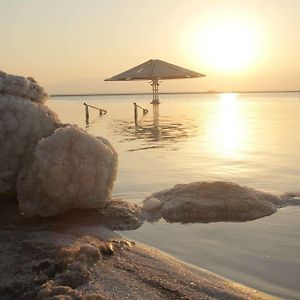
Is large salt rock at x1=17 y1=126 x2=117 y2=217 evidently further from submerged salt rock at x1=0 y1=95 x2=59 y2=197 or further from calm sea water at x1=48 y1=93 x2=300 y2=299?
calm sea water at x1=48 y1=93 x2=300 y2=299

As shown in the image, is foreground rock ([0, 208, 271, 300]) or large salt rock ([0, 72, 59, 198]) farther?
large salt rock ([0, 72, 59, 198])

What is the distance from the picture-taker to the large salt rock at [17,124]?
4930 millimetres

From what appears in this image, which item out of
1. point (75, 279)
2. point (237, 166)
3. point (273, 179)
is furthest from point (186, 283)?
point (237, 166)

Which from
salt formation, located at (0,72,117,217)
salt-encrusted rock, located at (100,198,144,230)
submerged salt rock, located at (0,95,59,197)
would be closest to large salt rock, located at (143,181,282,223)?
salt-encrusted rock, located at (100,198,144,230)

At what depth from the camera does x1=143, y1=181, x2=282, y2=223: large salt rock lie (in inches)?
200

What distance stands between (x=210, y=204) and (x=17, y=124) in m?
2.42

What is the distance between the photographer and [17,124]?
5051 millimetres

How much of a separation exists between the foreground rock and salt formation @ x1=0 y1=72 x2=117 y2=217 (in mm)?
549

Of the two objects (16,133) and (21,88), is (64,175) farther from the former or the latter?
(21,88)

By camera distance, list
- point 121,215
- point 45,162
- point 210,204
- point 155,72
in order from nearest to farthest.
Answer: point 45,162, point 121,215, point 210,204, point 155,72

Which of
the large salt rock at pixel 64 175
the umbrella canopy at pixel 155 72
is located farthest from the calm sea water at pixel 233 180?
the umbrella canopy at pixel 155 72

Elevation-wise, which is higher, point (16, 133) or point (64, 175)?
point (16, 133)

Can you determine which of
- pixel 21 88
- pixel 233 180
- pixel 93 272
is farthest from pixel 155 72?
pixel 93 272

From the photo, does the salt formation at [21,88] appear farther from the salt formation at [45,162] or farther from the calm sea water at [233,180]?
the calm sea water at [233,180]
